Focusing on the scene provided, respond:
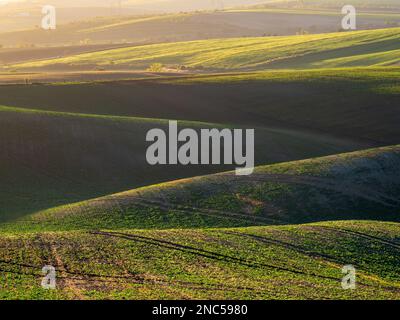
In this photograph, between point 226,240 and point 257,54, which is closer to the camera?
point 226,240

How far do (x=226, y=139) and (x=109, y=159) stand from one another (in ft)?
40.5

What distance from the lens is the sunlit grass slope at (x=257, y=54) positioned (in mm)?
133250

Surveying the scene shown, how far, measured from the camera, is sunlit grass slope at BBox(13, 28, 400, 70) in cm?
13325

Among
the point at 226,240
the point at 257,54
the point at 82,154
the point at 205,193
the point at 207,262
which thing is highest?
the point at 257,54

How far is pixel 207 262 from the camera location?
3011 centimetres

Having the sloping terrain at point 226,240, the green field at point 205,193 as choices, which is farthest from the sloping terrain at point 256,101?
the sloping terrain at point 226,240

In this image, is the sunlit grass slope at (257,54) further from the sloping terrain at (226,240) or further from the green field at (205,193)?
the sloping terrain at (226,240)

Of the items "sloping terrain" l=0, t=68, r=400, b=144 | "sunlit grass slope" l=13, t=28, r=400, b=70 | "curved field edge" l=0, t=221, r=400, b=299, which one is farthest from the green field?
"sunlit grass slope" l=13, t=28, r=400, b=70

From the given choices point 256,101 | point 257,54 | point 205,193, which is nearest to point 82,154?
point 205,193

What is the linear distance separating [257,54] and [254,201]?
104581mm

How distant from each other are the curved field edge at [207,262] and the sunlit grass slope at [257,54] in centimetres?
9263

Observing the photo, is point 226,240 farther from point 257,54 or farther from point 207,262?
point 257,54

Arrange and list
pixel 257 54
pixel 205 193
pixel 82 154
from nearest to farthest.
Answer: pixel 205 193 → pixel 82 154 → pixel 257 54
